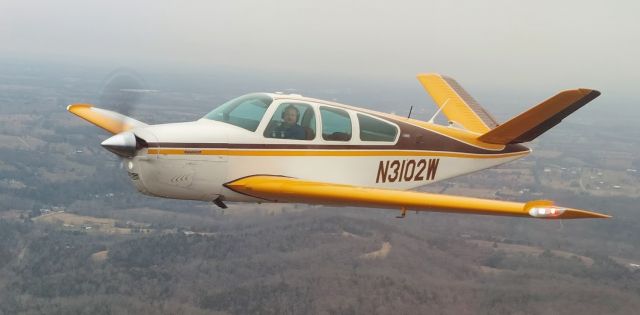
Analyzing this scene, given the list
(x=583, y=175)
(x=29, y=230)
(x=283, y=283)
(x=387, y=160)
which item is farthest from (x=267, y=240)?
(x=387, y=160)

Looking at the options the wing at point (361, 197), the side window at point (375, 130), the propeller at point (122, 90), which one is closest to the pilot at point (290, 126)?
the wing at point (361, 197)

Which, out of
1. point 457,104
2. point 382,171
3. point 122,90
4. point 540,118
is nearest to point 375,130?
point 382,171

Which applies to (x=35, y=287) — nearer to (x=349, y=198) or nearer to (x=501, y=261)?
(x=501, y=261)

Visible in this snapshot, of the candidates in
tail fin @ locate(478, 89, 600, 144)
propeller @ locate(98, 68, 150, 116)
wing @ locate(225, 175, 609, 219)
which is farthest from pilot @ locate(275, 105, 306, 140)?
tail fin @ locate(478, 89, 600, 144)

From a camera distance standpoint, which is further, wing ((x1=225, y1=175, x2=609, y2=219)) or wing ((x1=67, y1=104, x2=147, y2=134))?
wing ((x1=67, y1=104, x2=147, y2=134))

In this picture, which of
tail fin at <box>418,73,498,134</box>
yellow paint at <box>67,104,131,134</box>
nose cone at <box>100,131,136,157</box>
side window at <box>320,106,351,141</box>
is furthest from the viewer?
tail fin at <box>418,73,498,134</box>

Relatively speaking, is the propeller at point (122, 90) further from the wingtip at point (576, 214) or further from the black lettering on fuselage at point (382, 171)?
the wingtip at point (576, 214)

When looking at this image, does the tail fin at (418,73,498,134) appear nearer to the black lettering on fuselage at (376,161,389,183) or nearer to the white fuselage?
the black lettering on fuselage at (376,161,389,183)
